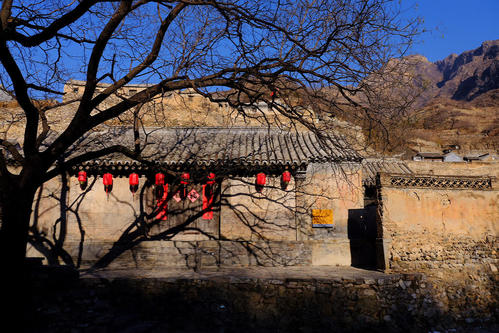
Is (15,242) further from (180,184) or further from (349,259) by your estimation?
(349,259)

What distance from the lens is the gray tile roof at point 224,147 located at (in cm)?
1053

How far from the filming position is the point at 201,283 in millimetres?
7930

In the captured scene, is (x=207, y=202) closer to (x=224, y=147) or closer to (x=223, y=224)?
(x=223, y=224)

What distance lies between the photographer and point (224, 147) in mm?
11930

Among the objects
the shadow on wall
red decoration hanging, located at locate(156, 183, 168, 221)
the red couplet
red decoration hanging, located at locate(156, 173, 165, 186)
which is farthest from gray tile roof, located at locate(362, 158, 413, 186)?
the red couplet

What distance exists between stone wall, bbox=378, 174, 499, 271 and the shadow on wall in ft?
4.78

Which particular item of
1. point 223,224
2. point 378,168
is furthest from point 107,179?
point 378,168

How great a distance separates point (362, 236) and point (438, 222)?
234 centimetres

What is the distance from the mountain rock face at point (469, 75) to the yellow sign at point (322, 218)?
39.5 m

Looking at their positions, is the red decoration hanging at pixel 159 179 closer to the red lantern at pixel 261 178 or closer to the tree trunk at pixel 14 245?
the red lantern at pixel 261 178

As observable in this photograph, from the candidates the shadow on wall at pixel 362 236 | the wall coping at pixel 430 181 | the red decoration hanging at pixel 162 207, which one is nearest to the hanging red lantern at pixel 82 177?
the red decoration hanging at pixel 162 207

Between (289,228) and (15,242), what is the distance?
7.41 metres

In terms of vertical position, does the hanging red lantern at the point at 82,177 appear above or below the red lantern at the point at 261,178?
above

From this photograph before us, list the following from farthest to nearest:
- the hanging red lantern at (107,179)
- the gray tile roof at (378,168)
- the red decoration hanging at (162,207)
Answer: the gray tile roof at (378,168) → the red decoration hanging at (162,207) → the hanging red lantern at (107,179)
